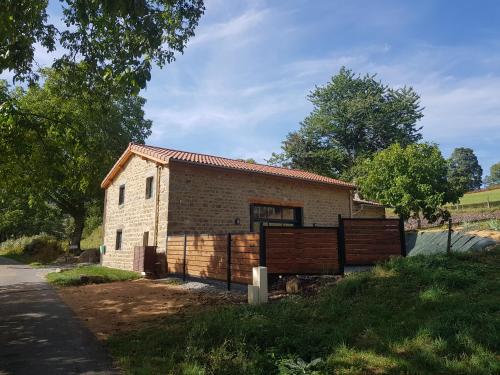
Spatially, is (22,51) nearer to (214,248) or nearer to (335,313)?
(214,248)

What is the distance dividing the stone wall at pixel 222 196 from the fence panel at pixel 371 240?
7.32 meters

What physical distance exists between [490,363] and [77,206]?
34464mm

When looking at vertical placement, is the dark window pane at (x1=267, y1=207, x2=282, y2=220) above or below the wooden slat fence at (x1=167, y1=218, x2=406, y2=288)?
above

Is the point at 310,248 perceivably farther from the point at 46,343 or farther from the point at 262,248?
the point at 46,343

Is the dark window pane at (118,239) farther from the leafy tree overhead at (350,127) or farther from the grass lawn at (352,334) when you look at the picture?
the leafy tree overhead at (350,127)

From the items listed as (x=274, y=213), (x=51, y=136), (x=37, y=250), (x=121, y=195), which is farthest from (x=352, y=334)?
(x=37, y=250)

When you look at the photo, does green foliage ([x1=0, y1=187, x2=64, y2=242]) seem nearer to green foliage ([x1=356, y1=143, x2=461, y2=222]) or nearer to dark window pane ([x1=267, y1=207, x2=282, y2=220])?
dark window pane ([x1=267, y1=207, x2=282, y2=220])

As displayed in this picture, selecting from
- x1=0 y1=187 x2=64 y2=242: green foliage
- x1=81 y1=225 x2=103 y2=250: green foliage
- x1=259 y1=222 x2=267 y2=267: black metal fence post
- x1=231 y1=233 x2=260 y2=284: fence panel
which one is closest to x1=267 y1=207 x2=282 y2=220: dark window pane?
x1=231 y1=233 x2=260 y2=284: fence panel

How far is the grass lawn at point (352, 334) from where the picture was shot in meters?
4.72

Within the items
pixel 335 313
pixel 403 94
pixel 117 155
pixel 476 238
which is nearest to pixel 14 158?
pixel 335 313

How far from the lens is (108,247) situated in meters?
22.1

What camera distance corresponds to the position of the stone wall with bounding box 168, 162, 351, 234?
16.0 metres

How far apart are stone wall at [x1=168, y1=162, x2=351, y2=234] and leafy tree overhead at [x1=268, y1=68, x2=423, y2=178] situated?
18954 mm

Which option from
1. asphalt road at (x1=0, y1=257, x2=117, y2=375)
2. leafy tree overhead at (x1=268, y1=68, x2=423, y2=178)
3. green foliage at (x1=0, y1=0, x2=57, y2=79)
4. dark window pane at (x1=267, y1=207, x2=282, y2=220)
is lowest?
asphalt road at (x1=0, y1=257, x2=117, y2=375)
